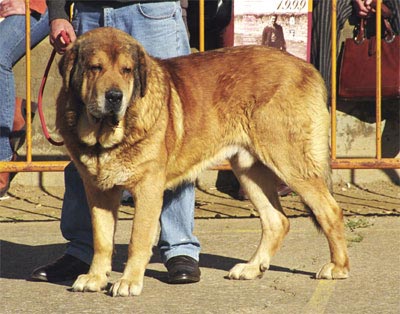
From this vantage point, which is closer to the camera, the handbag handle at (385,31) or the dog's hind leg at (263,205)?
the dog's hind leg at (263,205)

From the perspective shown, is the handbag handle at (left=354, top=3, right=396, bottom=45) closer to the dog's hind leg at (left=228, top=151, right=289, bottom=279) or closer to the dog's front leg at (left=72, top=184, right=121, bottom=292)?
the dog's hind leg at (left=228, top=151, right=289, bottom=279)

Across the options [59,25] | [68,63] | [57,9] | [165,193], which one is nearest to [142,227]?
[165,193]

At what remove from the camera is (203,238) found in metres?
6.80

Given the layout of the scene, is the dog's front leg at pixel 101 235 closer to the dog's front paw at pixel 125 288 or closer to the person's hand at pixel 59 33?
the dog's front paw at pixel 125 288

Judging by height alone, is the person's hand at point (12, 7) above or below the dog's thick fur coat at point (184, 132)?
above

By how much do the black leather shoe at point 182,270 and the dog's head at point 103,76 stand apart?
2.80 ft

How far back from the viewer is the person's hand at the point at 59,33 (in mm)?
5566

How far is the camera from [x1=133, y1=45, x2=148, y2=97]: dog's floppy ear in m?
5.16

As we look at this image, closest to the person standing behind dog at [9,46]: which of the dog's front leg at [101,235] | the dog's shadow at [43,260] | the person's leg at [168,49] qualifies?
the dog's shadow at [43,260]

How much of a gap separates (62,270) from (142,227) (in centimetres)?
66

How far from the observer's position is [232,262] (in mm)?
6039

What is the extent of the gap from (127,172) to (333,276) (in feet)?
4.12

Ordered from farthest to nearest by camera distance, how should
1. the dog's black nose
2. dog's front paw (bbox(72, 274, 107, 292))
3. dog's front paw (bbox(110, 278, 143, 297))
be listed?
1. dog's front paw (bbox(72, 274, 107, 292))
2. dog's front paw (bbox(110, 278, 143, 297))
3. the dog's black nose

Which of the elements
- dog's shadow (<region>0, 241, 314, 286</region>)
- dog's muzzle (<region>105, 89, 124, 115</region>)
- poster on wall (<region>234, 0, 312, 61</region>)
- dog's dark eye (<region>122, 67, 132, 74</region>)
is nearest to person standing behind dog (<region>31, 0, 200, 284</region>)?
dog's shadow (<region>0, 241, 314, 286</region>)
